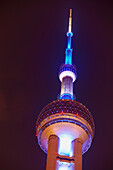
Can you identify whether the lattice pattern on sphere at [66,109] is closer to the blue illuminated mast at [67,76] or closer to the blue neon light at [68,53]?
the blue illuminated mast at [67,76]

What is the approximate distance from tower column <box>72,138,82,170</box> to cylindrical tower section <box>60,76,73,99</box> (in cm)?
1293

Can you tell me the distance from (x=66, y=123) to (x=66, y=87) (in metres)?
13.9

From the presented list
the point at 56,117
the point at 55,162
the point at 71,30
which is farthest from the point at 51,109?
the point at 71,30

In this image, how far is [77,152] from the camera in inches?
2222

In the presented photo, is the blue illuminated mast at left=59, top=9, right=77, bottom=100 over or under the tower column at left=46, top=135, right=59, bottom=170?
over

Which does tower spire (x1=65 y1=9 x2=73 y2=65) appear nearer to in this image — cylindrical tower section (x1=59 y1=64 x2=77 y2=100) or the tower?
cylindrical tower section (x1=59 y1=64 x2=77 y2=100)

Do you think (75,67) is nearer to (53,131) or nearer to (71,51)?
(71,51)

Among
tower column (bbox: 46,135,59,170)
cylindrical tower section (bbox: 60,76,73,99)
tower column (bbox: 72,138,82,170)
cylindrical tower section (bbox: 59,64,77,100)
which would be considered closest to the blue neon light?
cylindrical tower section (bbox: 59,64,77,100)

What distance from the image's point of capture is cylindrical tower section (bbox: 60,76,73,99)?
6781cm

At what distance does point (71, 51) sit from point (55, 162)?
3267 cm

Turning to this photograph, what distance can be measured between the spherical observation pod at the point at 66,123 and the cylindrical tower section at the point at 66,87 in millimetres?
7328

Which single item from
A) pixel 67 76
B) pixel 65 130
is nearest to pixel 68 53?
pixel 67 76

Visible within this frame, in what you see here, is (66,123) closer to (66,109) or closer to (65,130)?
(65,130)

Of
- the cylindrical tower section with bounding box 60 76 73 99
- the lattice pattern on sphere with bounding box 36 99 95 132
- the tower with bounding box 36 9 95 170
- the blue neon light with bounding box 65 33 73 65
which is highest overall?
the blue neon light with bounding box 65 33 73 65
